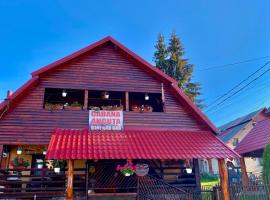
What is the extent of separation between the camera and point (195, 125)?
14797mm

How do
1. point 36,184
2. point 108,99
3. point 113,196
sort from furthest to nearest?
point 108,99, point 36,184, point 113,196

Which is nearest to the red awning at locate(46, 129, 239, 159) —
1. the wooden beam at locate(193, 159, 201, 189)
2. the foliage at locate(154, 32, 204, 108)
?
the wooden beam at locate(193, 159, 201, 189)

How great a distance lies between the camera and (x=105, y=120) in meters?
13.7

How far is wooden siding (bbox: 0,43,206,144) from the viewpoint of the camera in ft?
41.8

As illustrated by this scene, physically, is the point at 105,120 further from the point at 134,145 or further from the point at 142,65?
the point at 142,65

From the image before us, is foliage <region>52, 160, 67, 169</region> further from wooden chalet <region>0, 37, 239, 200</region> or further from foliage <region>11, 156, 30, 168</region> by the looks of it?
foliage <region>11, 156, 30, 168</region>

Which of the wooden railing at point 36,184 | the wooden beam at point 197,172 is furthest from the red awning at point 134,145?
the wooden railing at point 36,184

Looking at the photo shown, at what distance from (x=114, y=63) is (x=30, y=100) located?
4971mm

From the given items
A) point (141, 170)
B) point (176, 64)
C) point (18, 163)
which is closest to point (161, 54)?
point (176, 64)

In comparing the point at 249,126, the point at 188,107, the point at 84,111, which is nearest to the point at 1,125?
the point at 84,111

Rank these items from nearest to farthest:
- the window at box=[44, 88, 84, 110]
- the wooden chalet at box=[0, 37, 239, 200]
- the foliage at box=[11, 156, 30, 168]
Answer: the wooden chalet at box=[0, 37, 239, 200] < the foliage at box=[11, 156, 30, 168] < the window at box=[44, 88, 84, 110]

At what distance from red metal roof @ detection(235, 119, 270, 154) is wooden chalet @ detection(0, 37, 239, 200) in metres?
3.77

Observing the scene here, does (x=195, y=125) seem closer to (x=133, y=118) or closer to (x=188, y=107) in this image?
(x=188, y=107)

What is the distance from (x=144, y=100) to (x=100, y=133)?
16.9 ft
